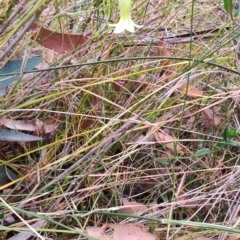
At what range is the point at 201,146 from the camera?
1.05m

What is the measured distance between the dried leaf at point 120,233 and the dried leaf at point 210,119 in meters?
0.35

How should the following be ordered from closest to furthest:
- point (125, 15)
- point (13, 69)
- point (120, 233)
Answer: point (125, 15) → point (120, 233) → point (13, 69)

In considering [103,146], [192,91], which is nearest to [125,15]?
[103,146]

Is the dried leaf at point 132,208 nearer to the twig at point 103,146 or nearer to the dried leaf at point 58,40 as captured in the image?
the twig at point 103,146

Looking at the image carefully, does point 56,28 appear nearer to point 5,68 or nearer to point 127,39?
point 127,39

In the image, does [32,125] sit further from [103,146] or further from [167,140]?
[167,140]

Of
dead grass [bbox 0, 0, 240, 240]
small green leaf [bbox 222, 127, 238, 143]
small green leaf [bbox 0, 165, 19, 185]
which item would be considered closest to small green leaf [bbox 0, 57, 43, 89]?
dead grass [bbox 0, 0, 240, 240]

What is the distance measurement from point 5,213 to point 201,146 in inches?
18.2

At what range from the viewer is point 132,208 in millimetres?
887

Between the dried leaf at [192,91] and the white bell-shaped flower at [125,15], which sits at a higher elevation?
the white bell-shaped flower at [125,15]

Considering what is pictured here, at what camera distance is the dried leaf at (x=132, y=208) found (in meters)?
0.88

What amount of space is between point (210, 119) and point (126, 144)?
8.5 inches

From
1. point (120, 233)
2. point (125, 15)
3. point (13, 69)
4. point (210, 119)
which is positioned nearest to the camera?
point (125, 15)

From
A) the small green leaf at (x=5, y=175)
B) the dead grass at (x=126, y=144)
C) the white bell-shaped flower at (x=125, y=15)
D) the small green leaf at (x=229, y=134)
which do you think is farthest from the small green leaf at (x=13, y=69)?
→ the small green leaf at (x=229, y=134)
